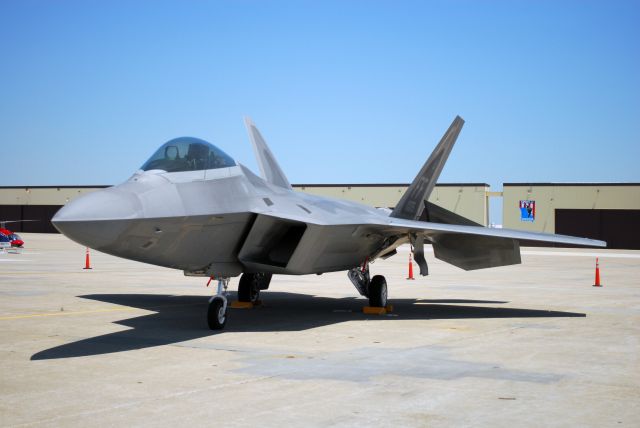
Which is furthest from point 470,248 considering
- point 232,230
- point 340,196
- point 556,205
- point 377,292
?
point 340,196

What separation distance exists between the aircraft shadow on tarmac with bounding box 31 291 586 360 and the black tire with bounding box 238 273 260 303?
316 mm

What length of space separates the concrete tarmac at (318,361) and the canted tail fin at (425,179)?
1837 mm

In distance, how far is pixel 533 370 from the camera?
7.75 m

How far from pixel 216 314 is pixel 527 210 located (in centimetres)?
4176

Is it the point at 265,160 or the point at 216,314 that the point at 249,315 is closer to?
the point at 216,314

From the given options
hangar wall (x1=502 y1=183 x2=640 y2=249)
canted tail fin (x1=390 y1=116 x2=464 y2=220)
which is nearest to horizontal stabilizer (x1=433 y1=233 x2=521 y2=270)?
canted tail fin (x1=390 y1=116 x2=464 y2=220)

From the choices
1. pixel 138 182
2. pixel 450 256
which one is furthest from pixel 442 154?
pixel 138 182

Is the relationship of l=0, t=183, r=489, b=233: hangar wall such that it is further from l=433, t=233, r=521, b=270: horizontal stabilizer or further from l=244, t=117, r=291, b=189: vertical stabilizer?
l=433, t=233, r=521, b=270: horizontal stabilizer

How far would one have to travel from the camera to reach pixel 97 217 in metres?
8.31

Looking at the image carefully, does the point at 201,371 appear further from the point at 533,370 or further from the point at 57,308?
the point at 57,308

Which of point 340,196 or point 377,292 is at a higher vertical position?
point 340,196

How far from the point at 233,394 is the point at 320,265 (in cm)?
557

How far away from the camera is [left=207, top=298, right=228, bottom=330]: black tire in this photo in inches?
413

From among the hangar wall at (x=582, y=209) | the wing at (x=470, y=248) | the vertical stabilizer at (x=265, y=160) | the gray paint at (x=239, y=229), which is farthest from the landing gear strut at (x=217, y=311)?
the hangar wall at (x=582, y=209)
